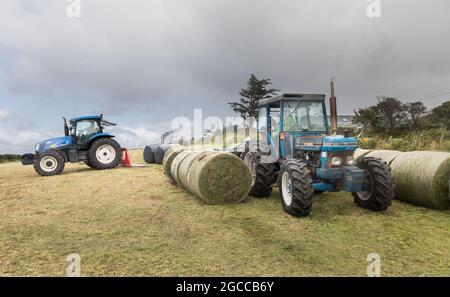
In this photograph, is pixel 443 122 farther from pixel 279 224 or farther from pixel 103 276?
pixel 103 276

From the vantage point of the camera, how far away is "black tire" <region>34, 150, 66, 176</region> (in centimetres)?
1510

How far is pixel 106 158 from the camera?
1698 cm

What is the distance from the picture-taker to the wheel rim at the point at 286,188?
7.77 meters

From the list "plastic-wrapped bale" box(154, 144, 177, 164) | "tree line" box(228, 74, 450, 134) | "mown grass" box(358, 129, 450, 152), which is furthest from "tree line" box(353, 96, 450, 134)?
"plastic-wrapped bale" box(154, 144, 177, 164)

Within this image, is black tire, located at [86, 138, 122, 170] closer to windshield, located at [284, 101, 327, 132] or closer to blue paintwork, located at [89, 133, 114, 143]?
blue paintwork, located at [89, 133, 114, 143]

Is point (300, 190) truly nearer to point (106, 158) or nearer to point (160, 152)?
point (106, 158)

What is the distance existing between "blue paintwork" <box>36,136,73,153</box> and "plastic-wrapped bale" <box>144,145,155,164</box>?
192 inches

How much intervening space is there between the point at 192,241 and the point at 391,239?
3103 mm

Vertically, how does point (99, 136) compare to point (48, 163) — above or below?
above

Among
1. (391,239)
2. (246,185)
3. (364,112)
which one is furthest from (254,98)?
(391,239)

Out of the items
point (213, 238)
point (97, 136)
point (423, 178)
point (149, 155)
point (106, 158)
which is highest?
point (97, 136)

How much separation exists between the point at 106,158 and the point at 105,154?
0.60 ft

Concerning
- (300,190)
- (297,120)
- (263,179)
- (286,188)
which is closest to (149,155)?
(263,179)

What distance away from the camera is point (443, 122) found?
90.9 ft
